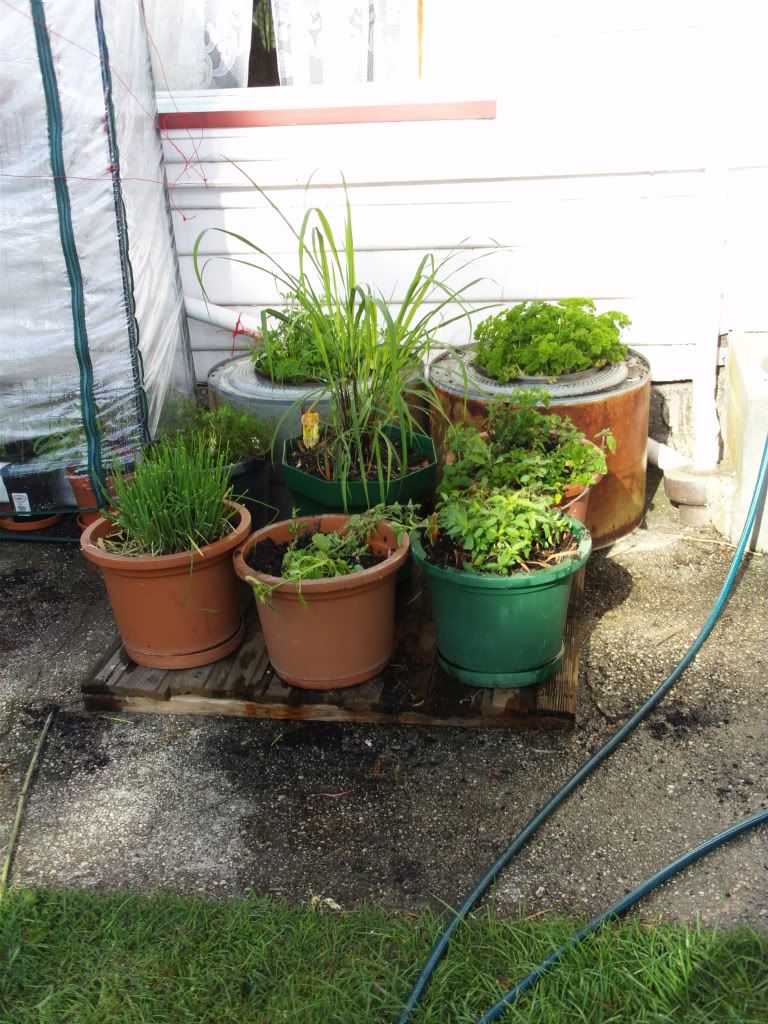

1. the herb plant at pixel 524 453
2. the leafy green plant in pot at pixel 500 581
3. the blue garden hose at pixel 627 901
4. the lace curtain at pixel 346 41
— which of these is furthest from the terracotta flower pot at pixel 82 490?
the blue garden hose at pixel 627 901

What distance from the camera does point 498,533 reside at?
2621 mm

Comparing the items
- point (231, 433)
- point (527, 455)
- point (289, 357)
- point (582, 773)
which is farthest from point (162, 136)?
point (582, 773)

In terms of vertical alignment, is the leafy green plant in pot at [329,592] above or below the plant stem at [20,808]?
above

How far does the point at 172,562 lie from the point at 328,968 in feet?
4.21

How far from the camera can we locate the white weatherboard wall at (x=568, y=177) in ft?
12.3

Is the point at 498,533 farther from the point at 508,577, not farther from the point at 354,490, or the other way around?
the point at 354,490

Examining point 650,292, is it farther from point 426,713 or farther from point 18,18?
point 18,18

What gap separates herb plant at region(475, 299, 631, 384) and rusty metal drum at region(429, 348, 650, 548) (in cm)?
5

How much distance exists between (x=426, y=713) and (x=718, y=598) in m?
1.25

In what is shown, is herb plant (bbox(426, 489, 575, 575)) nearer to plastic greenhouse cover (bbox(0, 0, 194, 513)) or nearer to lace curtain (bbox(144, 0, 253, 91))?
plastic greenhouse cover (bbox(0, 0, 194, 513))

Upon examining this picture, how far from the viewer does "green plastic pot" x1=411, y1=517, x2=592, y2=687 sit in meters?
2.58

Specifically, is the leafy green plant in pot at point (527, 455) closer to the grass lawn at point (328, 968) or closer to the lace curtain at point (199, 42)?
the grass lawn at point (328, 968)

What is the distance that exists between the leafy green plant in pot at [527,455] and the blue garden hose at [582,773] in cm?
59

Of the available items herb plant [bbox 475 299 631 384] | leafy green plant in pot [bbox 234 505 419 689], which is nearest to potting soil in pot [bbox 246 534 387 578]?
leafy green plant in pot [bbox 234 505 419 689]
